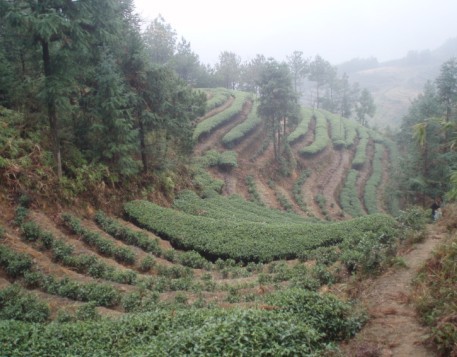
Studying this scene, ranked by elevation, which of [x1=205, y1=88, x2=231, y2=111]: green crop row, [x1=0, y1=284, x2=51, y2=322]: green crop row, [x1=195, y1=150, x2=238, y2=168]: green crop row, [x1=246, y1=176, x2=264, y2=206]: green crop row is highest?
[x1=205, y1=88, x2=231, y2=111]: green crop row

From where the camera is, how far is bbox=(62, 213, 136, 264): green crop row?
43.6 ft

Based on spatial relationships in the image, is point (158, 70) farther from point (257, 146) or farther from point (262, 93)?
point (257, 146)

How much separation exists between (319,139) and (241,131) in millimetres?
12978

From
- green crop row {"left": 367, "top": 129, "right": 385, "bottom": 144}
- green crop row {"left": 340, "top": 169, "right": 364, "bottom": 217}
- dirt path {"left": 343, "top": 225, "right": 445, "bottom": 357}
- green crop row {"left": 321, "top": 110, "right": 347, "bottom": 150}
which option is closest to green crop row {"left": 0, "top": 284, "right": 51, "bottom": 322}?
dirt path {"left": 343, "top": 225, "right": 445, "bottom": 357}

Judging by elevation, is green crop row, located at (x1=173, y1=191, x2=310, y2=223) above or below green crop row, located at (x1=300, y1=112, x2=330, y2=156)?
below

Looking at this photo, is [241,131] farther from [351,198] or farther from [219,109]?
[351,198]

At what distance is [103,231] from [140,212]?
249 cm

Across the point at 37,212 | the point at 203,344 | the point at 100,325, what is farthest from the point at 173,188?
the point at 203,344

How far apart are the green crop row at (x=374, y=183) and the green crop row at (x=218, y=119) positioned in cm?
1852

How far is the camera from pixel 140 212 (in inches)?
681

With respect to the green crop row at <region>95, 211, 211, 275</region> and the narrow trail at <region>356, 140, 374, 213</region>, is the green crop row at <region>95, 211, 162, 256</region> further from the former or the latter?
the narrow trail at <region>356, 140, 374, 213</region>

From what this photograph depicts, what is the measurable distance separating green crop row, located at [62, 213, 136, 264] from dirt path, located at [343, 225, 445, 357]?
8.42 meters

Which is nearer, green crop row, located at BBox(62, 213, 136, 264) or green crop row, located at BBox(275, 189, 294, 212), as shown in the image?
green crop row, located at BBox(62, 213, 136, 264)

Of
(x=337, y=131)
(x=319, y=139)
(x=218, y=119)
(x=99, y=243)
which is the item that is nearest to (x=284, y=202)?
(x=218, y=119)
